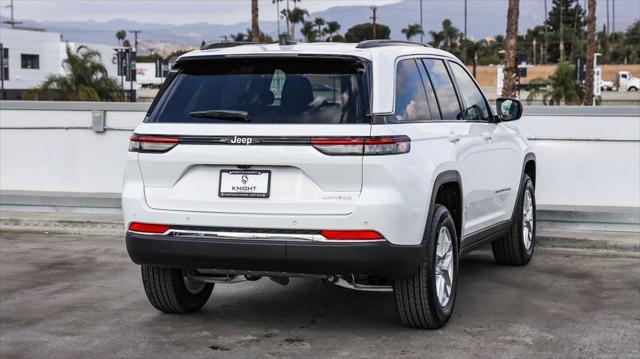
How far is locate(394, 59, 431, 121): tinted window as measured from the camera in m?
6.64

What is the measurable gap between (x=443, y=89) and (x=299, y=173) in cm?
180

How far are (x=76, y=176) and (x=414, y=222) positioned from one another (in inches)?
358

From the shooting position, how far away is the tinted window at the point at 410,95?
664cm

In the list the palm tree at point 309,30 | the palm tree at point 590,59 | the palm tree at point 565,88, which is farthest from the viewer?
the palm tree at point 309,30

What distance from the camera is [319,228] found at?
628cm

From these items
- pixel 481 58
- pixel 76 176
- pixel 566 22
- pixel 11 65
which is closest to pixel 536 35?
pixel 566 22

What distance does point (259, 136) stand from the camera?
20.8ft

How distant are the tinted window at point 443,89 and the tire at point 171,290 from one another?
2.16 metres

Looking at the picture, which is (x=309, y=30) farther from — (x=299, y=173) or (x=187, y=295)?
(x=299, y=173)

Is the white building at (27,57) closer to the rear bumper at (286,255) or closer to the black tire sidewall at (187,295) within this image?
the black tire sidewall at (187,295)

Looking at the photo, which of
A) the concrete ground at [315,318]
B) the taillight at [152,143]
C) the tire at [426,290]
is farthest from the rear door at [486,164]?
the taillight at [152,143]

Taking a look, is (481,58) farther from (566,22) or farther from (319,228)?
(319,228)

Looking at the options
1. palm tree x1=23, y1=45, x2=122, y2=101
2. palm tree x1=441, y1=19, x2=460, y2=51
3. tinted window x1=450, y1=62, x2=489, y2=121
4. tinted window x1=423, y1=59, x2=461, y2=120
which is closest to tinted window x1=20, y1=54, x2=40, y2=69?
palm tree x1=23, y1=45, x2=122, y2=101

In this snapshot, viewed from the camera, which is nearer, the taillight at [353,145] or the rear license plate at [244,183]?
the taillight at [353,145]
